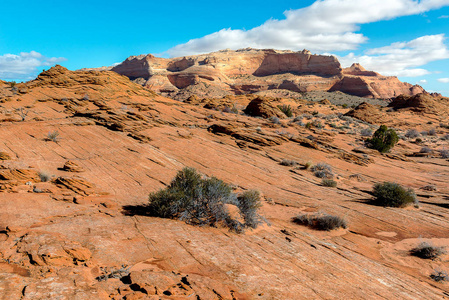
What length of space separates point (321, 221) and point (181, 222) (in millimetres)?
4811

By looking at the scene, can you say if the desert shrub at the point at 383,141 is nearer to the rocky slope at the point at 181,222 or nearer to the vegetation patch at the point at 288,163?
the rocky slope at the point at 181,222

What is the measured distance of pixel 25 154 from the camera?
13.0 meters

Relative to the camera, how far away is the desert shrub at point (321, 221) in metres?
8.81

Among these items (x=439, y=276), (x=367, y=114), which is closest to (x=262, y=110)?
(x=367, y=114)

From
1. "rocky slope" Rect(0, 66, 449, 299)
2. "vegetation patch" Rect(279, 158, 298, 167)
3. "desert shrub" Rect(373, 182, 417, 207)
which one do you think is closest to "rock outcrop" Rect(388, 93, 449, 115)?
"rocky slope" Rect(0, 66, 449, 299)

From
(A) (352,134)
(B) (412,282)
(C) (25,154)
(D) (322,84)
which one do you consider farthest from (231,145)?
(D) (322,84)

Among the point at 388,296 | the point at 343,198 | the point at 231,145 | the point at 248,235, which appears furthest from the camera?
the point at 231,145

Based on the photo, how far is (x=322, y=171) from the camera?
51.9ft

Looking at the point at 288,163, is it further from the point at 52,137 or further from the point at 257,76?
the point at 257,76

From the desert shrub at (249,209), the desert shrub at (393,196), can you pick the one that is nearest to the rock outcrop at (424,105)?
the desert shrub at (393,196)

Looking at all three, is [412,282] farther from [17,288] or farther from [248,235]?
[17,288]

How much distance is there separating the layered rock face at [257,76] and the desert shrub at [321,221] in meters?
87.2

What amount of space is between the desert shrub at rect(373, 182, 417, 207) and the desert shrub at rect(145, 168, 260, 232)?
6352 millimetres

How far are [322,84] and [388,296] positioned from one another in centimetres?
11935
